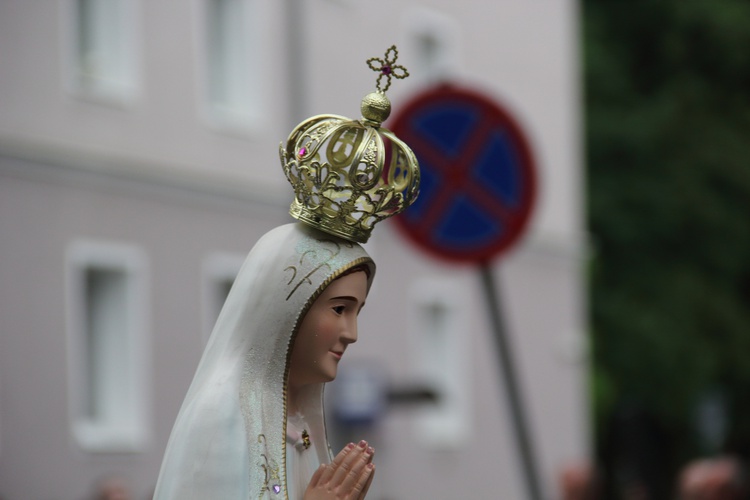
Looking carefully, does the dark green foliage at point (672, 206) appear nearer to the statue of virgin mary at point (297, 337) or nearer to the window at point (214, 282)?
the window at point (214, 282)

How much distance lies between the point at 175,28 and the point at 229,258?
8.33ft

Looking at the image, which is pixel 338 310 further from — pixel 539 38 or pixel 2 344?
pixel 539 38

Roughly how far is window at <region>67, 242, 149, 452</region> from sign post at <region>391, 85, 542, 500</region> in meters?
9.55

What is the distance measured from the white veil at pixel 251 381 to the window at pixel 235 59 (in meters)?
16.3

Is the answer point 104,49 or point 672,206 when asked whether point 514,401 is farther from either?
point 672,206

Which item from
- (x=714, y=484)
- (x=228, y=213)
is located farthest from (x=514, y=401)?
(x=228, y=213)

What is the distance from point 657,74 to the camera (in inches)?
1385

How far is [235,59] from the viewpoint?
2072cm

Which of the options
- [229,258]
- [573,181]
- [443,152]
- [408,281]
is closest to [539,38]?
[573,181]

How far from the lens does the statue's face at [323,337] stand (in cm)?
410

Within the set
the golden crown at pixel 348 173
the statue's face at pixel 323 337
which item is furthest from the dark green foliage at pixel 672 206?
the statue's face at pixel 323 337

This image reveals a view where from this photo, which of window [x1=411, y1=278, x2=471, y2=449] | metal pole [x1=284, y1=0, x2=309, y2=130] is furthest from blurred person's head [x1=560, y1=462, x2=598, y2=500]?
window [x1=411, y1=278, x2=471, y2=449]

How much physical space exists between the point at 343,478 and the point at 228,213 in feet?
54.6

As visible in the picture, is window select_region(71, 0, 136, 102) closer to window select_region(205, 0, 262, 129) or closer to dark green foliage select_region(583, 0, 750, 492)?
window select_region(205, 0, 262, 129)
